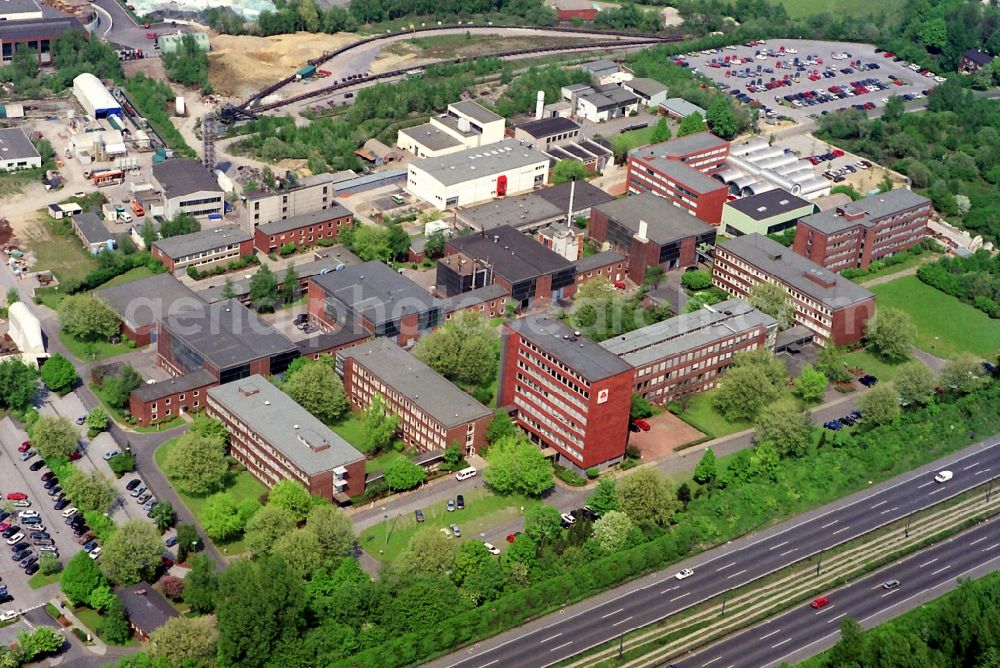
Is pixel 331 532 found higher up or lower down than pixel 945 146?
higher up

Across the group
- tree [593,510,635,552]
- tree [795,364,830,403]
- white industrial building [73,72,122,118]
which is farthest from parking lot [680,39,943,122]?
tree [593,510,635,552]

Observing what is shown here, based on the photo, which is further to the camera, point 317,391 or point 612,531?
point 317,391

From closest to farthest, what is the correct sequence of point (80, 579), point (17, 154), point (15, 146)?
1. point (80, 579)
2. point (17, 154)
3. point (15, 146)

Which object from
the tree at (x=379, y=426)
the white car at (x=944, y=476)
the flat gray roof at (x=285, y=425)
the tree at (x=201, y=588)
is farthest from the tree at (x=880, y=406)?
the tree at (x=201, y=588)

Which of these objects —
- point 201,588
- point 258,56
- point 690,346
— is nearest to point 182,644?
point 201,588

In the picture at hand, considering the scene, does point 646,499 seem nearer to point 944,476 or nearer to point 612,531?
point 612,531

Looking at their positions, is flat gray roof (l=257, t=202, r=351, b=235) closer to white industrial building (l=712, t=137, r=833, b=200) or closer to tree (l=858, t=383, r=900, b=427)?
white industrial building (l=712, t=137, r=833, b=200)
